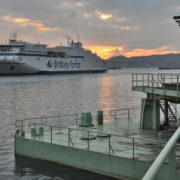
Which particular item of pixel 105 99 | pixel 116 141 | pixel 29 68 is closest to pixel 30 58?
pixel 29 68

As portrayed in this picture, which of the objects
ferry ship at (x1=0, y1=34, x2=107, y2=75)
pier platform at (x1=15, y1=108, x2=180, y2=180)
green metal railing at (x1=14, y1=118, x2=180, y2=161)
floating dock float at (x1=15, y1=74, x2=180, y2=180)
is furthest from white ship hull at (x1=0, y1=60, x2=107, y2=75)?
green metal railing at (x1=14, y1=118, x2=180, y2=161)

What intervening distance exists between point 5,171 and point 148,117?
365 inches

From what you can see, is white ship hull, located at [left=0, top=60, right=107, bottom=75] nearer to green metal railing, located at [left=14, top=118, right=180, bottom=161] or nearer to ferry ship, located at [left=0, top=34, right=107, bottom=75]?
ferry ship, located at [left=0, top=34, right=107, bottom=75]

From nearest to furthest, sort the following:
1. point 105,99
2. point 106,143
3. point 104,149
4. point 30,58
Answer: point 104,149 → point 106,143 → point 105,99 → point 30,58

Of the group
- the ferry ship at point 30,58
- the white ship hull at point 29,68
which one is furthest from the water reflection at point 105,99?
the ferry ship at point 30,58

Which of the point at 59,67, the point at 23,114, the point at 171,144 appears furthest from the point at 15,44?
the point at 171,144

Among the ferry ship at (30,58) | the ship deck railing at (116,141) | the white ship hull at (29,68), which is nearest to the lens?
the ship deck railing at (116,141)

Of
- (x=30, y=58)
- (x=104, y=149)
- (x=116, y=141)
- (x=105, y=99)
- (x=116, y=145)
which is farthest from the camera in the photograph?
(x=30, y=58)

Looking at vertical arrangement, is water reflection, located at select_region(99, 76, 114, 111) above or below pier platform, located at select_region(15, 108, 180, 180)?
below

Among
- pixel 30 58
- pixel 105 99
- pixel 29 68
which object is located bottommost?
pixel 105 99

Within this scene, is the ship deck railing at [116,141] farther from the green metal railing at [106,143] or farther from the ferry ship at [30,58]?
the ferry ship at [30,58]

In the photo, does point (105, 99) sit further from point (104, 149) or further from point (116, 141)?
point (104, 149)

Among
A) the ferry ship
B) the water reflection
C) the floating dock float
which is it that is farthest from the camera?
the ferry ship

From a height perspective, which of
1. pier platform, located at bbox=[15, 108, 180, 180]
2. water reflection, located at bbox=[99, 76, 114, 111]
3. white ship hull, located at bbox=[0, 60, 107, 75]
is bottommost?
water reflection, located at bbox=[99, 76, 114, 111]
